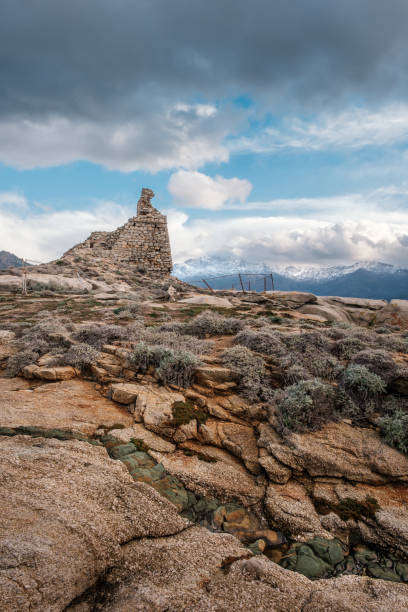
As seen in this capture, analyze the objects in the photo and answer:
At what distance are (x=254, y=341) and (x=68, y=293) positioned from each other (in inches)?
609

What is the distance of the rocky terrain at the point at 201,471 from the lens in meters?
3.13

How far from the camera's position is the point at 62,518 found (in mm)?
3455

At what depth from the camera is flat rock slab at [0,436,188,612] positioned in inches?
108

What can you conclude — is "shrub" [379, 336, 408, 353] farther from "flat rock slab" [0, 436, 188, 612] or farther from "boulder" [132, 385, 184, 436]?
"flat rock slab" [0, 436, 188, 612]

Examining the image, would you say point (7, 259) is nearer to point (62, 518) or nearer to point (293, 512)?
point (62, 518)

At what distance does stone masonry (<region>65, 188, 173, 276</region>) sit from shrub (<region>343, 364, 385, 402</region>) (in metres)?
25.7

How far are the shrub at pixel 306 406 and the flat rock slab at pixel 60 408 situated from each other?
341 cm

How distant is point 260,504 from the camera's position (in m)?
5.03

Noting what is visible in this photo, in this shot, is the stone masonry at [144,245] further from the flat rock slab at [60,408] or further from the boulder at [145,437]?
the boulder at [145,437]

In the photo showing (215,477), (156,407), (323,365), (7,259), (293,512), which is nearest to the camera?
(293,512)

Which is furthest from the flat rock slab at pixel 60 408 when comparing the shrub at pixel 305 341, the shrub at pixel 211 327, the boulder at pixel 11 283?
the boulder at pixel 11 283

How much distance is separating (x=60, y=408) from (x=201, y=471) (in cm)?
332

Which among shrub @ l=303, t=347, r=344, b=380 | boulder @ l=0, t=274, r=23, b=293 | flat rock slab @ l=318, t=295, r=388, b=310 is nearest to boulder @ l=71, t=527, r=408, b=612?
shrub @ l=303, t=347, r=344, b=380

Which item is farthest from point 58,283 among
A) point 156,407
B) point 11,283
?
point 156,407
